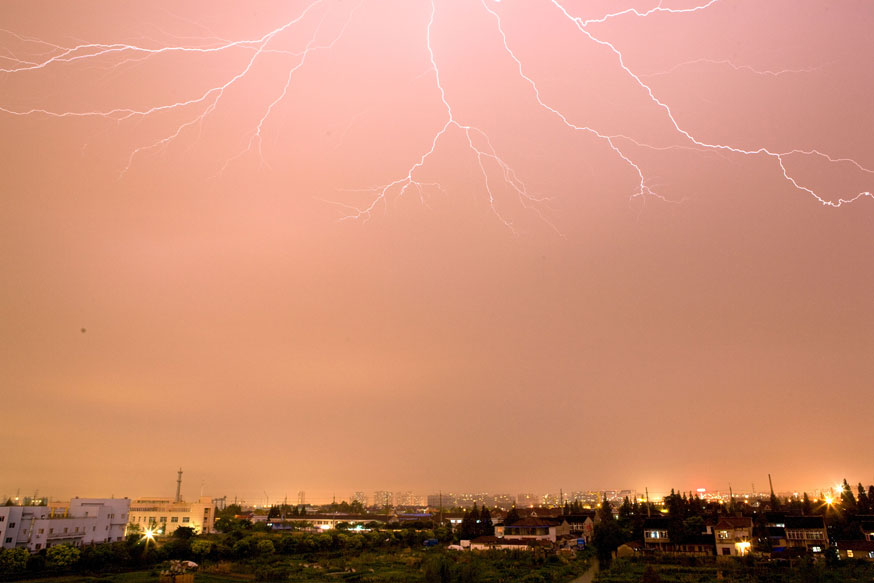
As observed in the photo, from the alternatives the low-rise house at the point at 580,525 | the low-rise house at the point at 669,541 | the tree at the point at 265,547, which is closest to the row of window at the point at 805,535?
the low-rise house at the point at 669,541

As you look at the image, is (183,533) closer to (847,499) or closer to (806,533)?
(806,533)

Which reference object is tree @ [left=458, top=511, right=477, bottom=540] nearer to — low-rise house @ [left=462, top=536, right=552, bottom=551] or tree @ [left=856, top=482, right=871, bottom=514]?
low-rise house @ [left=462, top=536, right=552, bottom=551]

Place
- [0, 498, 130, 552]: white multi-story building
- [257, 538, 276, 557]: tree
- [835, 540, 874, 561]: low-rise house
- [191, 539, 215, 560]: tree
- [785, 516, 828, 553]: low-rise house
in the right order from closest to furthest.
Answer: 1. [0, 498, 130, 552]: white multi-story building
2. [191, 539, 215, 560]: tree
3. [835, 540, 874, 561]: low-rise house
4. [257, 538, 276, 557]: tree
5. [785, 516, 828, 553]: low-rise house

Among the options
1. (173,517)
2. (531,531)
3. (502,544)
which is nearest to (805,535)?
(531,531)

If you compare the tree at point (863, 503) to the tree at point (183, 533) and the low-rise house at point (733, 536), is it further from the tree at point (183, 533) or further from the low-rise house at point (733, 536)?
the tree at point (183, 533)

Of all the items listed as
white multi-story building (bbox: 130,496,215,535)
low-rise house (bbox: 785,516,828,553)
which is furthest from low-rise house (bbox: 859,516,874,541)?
white multi-story building (bbox: 130,496,215,535)

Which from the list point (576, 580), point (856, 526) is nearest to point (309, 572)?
point (576, 580)

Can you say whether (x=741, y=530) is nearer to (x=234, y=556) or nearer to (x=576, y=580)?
(x=576, y=580)
